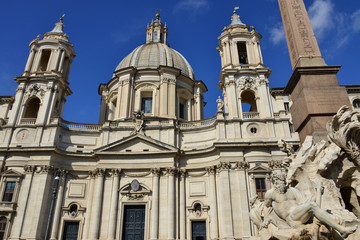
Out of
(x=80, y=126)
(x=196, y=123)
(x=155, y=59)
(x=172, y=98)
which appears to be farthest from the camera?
(x=155, y=59)

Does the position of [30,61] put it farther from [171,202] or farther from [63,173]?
[171,202]

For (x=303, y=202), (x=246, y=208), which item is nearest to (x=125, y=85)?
(x=246, y=208)

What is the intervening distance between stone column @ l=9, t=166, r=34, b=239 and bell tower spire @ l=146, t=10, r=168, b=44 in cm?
2429

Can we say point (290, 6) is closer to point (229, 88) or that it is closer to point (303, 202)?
point (303, 202)

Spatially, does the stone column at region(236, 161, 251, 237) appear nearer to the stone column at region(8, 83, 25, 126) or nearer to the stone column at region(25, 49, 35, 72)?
the stone column at region(8, 83, 25, 126)

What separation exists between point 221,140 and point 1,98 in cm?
2551

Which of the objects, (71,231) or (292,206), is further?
(71,231)

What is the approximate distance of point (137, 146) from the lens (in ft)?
82.3

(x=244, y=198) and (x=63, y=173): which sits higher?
(x=63, y=173)

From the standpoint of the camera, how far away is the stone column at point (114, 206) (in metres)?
21.9

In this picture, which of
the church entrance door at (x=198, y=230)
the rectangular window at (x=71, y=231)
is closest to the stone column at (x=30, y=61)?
the rectangular window at (x=71, y=231)

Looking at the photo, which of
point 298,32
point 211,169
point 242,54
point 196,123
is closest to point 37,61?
point 196,123

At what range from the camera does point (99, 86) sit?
35.6m

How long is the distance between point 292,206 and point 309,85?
4.96m
